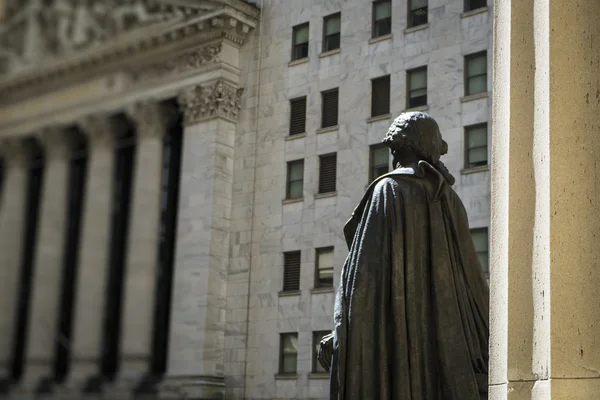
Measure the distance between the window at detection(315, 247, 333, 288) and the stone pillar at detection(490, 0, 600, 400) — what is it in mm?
27751

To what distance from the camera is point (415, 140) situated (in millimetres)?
5816

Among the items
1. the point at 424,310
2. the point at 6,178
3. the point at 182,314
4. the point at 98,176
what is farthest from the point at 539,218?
the point at 6,178

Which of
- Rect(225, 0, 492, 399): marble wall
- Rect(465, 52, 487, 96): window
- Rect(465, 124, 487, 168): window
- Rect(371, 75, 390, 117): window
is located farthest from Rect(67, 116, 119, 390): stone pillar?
Rect(465, 124, 487, 168): window

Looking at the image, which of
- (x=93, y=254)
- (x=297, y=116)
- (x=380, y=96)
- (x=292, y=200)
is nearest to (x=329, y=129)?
(x=297, y=116)

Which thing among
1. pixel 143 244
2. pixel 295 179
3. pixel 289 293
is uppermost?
pixel 295 179

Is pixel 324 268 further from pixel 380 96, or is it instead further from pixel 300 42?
pixel 300 42

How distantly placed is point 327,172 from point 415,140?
27784 mm

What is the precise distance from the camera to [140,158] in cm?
4381

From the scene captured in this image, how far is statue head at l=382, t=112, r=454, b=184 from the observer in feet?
19.1

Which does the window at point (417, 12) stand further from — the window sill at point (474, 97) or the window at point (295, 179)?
the window at point (295, 179)

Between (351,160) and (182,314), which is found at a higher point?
(351,160)

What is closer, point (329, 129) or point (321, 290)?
point (321, 290)

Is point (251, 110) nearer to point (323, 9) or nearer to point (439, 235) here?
point (323, 9)

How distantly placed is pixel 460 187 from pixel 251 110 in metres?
10.2
